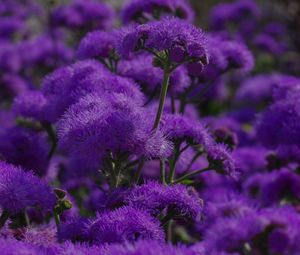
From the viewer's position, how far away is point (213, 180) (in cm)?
536

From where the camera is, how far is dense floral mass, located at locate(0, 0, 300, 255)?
2.56 m

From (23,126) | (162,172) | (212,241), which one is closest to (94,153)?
(162,172)

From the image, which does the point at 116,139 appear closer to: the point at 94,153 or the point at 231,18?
the point at 94,153

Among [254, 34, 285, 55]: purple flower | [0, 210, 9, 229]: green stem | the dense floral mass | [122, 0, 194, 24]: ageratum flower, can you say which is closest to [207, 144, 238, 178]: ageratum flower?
the dense floral mass

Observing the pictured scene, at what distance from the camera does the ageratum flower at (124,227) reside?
2771 mm

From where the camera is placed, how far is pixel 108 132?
10.1ft

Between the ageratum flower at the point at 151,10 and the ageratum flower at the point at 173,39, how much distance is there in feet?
4.75

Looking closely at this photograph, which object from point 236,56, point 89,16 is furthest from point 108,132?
point 89,16

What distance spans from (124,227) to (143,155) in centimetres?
53

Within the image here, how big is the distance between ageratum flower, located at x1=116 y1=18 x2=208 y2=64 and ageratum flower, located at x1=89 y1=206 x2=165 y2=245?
0.80m

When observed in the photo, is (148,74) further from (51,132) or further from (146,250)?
(146,250)

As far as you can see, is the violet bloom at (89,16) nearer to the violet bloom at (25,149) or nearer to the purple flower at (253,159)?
the purple flower at (253,159)

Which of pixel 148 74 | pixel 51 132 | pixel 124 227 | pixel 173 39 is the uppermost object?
pixel 173 39

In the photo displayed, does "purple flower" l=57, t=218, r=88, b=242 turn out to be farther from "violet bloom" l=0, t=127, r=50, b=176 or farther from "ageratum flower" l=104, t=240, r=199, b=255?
"violet bloom" l=0, t=127, r=50, b=176
